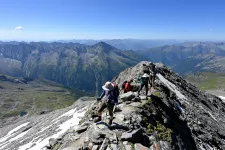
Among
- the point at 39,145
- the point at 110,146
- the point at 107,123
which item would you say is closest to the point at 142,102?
the point at 107,123

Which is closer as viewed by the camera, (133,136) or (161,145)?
(133,136)

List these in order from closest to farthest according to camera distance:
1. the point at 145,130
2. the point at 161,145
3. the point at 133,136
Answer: the point at 133,136
the point at 161,145
the point at 145,130

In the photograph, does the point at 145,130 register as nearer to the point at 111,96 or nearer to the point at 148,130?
the point at 148,130

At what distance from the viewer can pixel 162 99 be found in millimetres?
27844

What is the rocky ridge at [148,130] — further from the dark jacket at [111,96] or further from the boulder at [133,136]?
the dark jacket at [111,96]

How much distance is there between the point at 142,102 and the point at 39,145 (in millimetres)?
23462

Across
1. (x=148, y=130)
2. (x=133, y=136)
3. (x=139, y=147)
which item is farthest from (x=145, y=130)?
(x=139, y=147)

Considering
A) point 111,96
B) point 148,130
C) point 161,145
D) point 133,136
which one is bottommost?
point 161,145

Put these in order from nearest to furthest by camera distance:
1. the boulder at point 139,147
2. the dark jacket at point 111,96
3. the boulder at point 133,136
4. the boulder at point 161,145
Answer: the boulder at point 139,147
the boulder at point 133,136
the boulder at point 161,145
the dark jacket at point 111,96

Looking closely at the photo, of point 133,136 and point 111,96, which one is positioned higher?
point 111,96

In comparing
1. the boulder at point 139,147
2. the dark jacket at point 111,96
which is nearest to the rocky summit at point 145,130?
the boulder at point 139,147

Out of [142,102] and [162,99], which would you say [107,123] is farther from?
[162,99]

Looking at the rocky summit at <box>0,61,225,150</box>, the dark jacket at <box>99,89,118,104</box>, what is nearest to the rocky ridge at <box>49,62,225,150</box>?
the rocky summit at <box>0,61,225,150</box>

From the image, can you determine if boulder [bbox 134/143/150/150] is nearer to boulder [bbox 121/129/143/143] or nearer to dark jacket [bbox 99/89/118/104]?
boulder [bbox 121/129/143/143]
